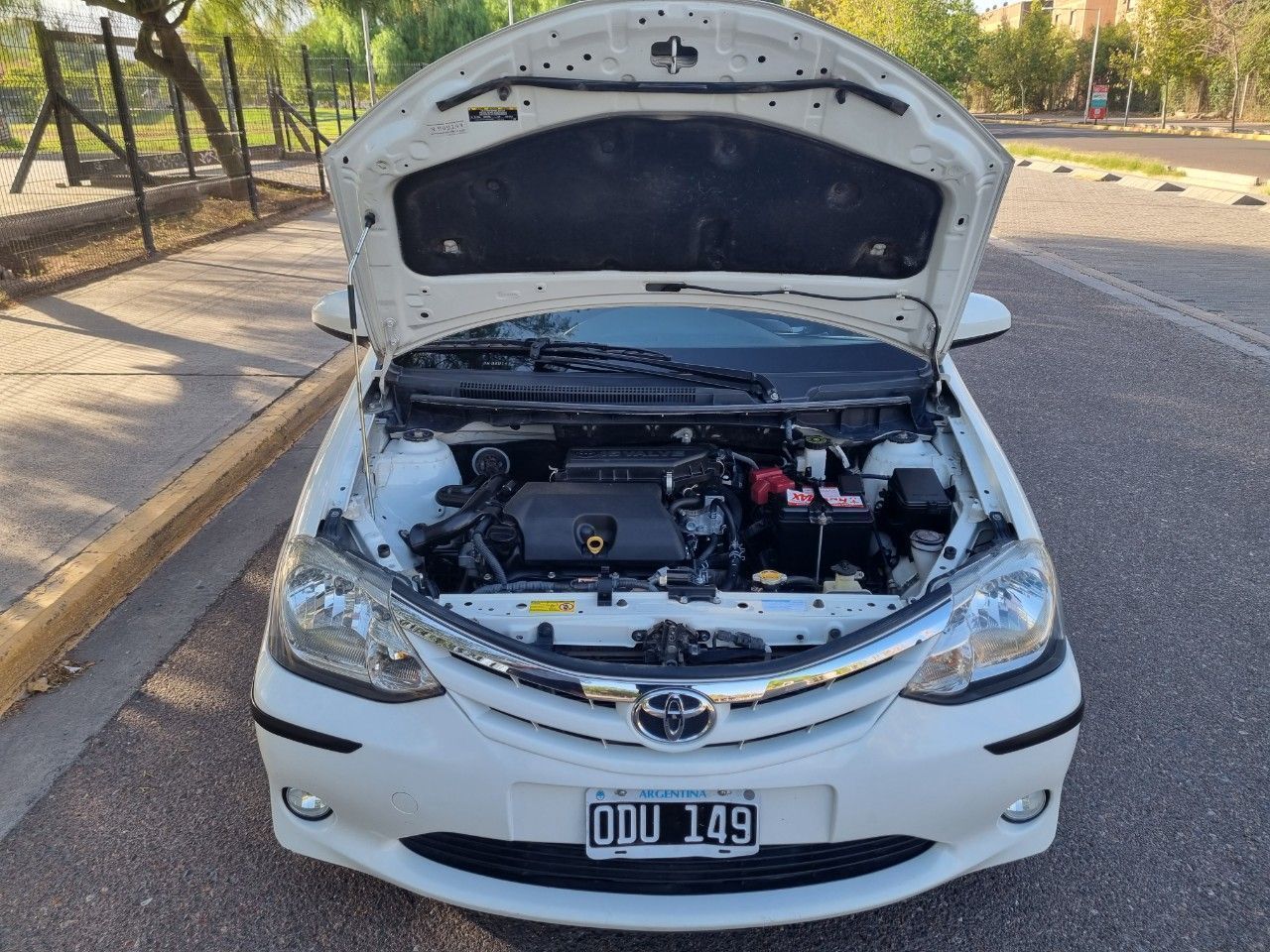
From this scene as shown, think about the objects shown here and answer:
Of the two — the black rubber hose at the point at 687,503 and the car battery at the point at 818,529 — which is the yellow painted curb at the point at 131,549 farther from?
the car battery at the point at 818,529

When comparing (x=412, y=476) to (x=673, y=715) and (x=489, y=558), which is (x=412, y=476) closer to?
(x=489, y=558)

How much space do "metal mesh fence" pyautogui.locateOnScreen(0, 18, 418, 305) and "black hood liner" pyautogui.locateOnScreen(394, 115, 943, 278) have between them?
7.96 metres

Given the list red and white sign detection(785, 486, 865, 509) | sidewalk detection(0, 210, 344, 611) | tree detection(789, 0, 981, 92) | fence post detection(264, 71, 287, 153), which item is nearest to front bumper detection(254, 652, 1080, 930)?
red and white sign detection(785, 486, 865, 509)

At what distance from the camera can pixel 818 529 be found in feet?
8.82

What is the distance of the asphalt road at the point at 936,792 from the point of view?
227 centimetres

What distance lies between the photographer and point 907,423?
314 cm

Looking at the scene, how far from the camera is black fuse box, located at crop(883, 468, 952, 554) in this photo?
8.92 ft

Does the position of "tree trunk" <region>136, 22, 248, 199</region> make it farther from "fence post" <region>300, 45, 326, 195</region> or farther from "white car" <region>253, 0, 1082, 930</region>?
"white car" <region>253, 0, 1082, 930</region>

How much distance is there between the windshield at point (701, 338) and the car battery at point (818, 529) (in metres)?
0.61

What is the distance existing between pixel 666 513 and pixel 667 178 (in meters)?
1.01

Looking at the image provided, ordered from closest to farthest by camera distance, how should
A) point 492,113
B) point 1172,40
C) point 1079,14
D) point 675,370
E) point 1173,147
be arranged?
point 492,113, point 675,370, point 1173,147, point 1172,40, point 1079,14

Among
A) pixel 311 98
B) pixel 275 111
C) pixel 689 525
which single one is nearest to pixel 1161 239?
pixel 689 525

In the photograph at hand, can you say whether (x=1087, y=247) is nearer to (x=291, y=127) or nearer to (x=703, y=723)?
(x=703, y=723)

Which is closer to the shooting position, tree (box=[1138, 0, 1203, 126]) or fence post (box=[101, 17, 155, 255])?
fence post (box=[101, 17, 155, 255])
